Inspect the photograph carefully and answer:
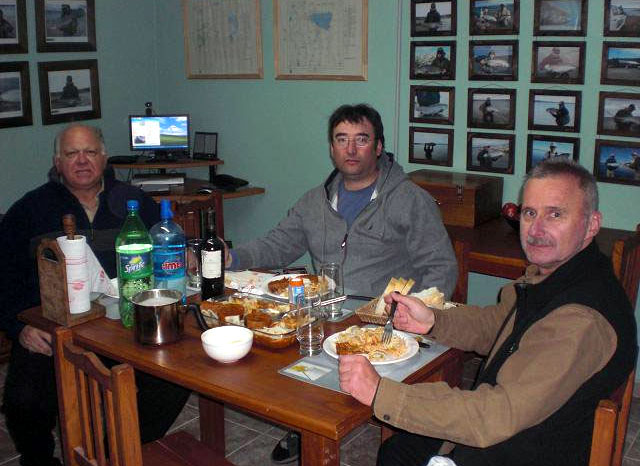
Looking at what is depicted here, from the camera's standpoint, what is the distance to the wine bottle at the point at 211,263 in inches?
83.0

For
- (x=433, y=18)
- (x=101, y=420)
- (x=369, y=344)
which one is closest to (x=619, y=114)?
(x=433, y=18)

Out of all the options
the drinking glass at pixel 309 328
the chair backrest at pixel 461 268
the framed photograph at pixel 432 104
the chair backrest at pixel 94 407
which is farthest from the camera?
the framed photograph at pixel 432 104

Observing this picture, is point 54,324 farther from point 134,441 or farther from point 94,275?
point 134,441

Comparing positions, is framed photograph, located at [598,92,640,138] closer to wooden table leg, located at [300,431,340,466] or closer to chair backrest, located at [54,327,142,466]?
wooden table leg, located at [300,431,340,466]

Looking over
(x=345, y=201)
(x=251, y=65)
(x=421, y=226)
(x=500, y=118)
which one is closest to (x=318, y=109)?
(x=251, y=65)

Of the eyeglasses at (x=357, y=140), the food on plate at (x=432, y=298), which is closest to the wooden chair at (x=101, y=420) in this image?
the food on plate at (x=432, y=298)

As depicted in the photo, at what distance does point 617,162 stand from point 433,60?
1069 mm

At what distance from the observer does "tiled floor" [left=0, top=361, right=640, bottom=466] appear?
2764 millimetres

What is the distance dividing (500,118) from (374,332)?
2052 millimetres

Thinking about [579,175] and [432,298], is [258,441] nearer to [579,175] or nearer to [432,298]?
[432,298]

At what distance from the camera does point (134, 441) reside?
1.44 meters

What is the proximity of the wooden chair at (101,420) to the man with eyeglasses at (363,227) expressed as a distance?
0.79 m

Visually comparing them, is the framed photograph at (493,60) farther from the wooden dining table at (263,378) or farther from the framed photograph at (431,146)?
the wooden dining table at (263,378)

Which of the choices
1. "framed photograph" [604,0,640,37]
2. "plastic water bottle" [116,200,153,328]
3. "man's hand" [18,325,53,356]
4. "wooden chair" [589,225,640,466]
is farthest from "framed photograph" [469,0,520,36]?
"man's hand" [18,325,53,356]
